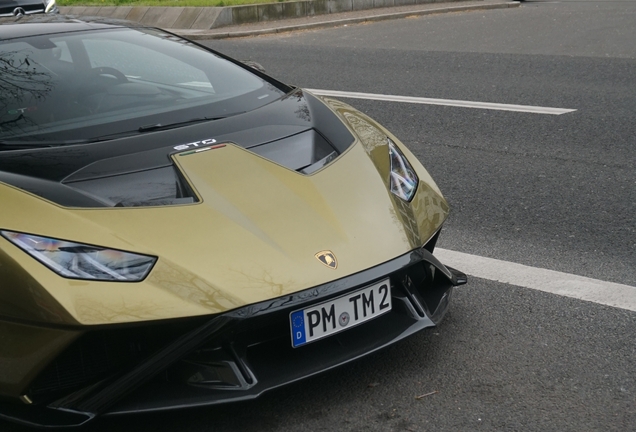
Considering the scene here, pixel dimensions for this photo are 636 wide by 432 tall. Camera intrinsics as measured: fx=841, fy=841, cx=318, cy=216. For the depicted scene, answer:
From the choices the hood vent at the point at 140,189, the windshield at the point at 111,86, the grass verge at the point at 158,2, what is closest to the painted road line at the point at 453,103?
the windshield at the point at 111,86

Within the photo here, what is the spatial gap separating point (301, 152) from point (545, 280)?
132cm

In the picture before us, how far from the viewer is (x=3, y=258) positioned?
251 centimetres

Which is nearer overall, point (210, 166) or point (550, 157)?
point (210, 166)

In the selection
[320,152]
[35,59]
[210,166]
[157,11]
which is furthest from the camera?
[157,11]

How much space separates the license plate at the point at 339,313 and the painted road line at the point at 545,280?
1152 millimetres

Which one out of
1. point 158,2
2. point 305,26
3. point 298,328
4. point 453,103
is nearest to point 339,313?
point 298,328

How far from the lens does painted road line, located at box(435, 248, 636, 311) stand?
3561 mm

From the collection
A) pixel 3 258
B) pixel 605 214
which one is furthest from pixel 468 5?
pixel 3 258

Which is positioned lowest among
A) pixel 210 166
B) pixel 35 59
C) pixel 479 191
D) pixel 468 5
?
pixel 468 5

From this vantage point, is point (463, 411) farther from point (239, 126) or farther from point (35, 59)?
point (35, 59)

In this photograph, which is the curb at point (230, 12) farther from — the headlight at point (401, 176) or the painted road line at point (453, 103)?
the headlight at point (401, 176)

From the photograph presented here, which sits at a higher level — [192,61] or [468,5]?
[192,61]

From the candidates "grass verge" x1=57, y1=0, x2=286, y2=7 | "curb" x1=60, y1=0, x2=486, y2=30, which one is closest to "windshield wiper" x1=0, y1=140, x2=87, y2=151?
"curb" x1=60, y1=0, x2=486, y2=30

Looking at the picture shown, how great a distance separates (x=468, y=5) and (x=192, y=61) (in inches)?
557
